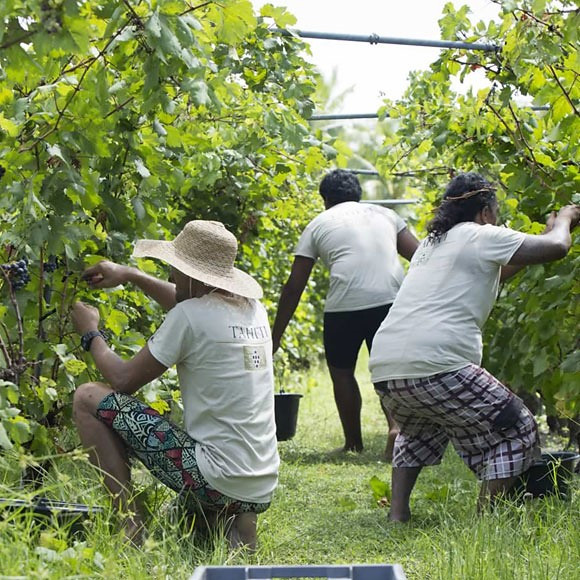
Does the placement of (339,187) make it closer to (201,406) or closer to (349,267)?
(349,267)

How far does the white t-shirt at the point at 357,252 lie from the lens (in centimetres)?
685

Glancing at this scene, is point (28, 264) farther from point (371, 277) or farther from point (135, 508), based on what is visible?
point (371, 277)

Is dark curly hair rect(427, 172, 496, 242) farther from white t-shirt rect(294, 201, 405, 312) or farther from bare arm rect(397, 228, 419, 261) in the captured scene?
bare arm rect(397, 228, 419, 261)

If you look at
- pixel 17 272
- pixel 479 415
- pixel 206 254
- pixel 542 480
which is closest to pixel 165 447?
pixel 206 254

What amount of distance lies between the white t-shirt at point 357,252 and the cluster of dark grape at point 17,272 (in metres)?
2.92

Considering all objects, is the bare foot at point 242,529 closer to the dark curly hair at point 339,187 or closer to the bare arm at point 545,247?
the bare arm at point 545,247

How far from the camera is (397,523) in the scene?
4.89 m

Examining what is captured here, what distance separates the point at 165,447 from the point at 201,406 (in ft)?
0.64

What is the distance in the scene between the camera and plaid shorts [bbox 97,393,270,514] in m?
4.04

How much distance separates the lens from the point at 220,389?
4051 mm

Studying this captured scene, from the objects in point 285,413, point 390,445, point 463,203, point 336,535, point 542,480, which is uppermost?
point 463,203

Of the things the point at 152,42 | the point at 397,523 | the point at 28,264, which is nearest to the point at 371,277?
the point at 397,523

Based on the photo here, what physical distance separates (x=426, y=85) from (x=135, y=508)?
4078 mm

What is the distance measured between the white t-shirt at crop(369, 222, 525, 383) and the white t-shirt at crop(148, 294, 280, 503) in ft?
2.79
